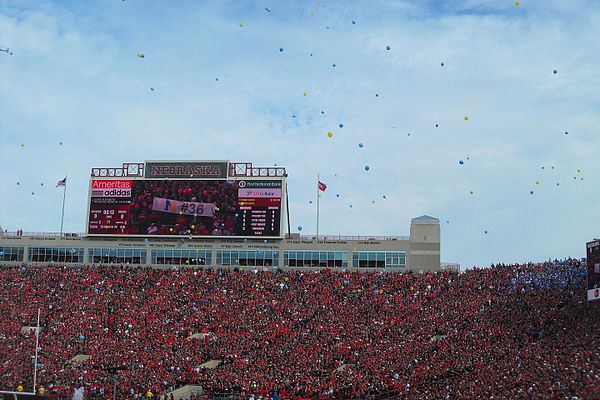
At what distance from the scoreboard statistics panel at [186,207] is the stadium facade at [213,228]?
0.08 m

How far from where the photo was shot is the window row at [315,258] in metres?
65.8

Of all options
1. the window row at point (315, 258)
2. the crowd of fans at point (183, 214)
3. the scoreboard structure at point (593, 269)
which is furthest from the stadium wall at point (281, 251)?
the scoreboard structure at point (593, 269)

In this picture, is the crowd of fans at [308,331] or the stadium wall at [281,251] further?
the stadium wall at [281,251]

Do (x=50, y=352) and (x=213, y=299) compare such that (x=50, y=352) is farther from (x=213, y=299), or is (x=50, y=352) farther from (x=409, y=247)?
(x=409, y=247)

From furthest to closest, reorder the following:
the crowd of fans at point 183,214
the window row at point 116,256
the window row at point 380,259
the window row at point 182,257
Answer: the window row at point 116,256, the window row at point 182,257, the window row at point 380,259, the crowd of fans at point 183,214

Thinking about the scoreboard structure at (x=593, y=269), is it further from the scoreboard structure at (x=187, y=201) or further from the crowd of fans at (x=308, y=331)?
the scoreboard structure at (x=187, y=201)

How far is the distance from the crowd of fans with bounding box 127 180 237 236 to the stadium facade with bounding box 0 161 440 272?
0.08 m

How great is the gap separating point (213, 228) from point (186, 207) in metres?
2.79

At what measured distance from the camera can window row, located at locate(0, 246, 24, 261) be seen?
70.6m

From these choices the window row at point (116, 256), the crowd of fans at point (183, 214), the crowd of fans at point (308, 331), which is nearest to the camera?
the crowd of fans at point (308, 331)

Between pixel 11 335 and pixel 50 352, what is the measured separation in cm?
481

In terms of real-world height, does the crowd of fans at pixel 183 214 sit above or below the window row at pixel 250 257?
above

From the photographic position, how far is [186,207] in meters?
65.6

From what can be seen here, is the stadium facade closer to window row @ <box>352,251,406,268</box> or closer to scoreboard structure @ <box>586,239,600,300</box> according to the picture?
window row @ <box>352,251,406,268</box>
